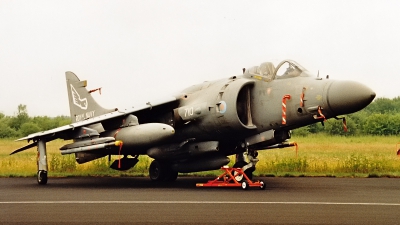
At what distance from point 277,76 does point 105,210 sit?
248 inches

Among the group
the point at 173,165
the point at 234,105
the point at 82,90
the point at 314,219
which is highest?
the point at 82,90

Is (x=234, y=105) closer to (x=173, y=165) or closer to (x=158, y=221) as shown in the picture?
(x=173, y=165)

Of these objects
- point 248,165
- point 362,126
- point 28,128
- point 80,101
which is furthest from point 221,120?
point 28,128

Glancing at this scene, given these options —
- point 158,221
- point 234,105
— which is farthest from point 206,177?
point 158,221

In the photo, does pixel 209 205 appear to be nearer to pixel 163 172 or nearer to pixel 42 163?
pixel 163 172

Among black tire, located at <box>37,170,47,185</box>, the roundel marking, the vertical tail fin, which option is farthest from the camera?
the vertical tail fin

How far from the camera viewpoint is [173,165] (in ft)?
56.5

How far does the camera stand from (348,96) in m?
12.9

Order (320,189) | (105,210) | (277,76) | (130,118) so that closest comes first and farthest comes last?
(105,210) → (320,189) → (277,76) → (130,118)

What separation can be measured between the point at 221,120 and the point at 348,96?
320cm

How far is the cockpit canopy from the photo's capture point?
14.4 metres

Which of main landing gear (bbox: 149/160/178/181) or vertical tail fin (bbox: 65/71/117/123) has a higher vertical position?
vertical tail fin (bbox: 65/71/117/123)

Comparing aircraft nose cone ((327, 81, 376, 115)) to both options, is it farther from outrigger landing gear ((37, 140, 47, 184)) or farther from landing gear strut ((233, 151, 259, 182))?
outrigger landing gear ((37, 140, 47, 184))

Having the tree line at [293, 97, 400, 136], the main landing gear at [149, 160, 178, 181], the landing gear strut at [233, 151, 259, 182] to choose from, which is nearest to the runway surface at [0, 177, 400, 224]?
the landing gear strut at [233, 151, 259, 182]
